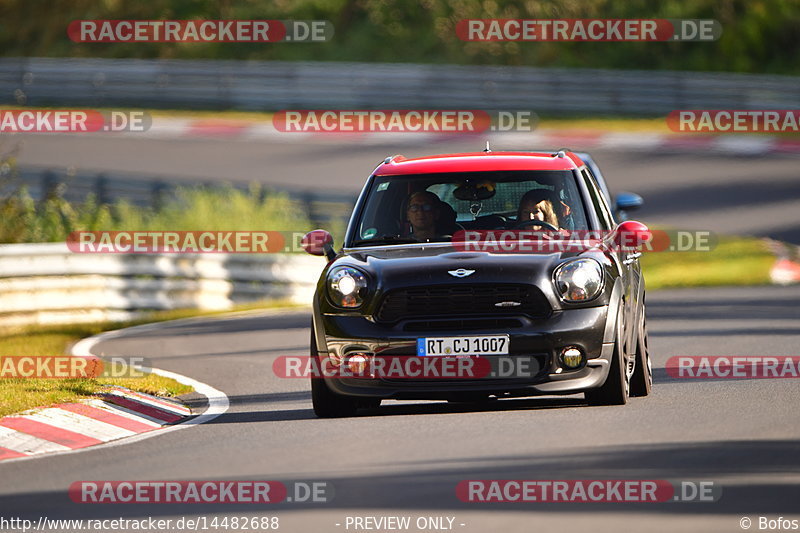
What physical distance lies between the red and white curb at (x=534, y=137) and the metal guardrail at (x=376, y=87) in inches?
54.1

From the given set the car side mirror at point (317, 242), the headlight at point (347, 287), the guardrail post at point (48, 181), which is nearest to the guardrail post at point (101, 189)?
the guardrail post at point (48, 181)

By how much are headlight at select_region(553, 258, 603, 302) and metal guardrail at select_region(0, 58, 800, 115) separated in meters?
24.6

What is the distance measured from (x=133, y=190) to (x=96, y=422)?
16.6 metres

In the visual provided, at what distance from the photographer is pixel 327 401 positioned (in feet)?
33.8

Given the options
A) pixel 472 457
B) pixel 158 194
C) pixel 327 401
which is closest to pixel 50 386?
pixel 327 401

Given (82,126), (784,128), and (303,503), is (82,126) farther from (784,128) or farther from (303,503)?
(303,503)

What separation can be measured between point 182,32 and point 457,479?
128ft

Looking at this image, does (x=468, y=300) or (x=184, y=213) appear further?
(x=184, y=213)

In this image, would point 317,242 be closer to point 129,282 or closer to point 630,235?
point 630,235

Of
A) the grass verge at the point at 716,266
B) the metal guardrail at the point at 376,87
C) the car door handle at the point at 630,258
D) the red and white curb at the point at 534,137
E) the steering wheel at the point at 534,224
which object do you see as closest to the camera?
the steering wheel at the point at 534,224

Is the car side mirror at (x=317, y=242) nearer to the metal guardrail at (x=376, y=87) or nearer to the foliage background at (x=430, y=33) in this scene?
the metal guardrail at (x=376, y=87)

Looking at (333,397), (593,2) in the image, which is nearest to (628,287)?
(333,397)

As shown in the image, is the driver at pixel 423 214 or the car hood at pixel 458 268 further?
the driver at pixel 423 214

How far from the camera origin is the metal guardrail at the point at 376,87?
34.8 metres
